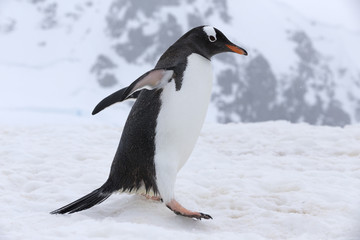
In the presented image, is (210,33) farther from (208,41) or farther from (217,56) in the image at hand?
(217,56)


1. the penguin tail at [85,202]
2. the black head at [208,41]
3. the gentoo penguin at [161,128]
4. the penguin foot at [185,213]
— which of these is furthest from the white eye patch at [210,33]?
the penguin tail at [85,202]

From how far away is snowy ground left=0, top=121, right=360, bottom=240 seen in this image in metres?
2.76

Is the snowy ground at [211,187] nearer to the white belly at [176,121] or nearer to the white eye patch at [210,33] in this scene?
the white belly at [176,121]

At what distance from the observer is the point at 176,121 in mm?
3094

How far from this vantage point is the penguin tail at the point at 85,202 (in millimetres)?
3027

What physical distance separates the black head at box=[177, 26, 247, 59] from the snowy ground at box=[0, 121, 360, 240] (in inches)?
48.2

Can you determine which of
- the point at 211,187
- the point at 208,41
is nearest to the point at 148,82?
the point at 208,41

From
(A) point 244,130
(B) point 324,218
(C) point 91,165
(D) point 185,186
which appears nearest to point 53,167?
(C) point 91,165

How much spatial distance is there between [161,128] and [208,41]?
32.2 inches

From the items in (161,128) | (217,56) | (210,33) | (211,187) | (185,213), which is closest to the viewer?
(185,213)

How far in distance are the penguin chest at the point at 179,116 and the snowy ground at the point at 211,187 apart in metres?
0.43

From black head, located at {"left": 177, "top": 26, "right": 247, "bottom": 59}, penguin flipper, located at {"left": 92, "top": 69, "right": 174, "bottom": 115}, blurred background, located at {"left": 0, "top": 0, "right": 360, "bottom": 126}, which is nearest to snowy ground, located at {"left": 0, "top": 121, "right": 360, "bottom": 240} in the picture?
penguin flipper, located at {"left": 92, "top": 69, "right": 174, "bottom": 115}

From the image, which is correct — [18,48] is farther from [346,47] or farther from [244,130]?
[244,130]

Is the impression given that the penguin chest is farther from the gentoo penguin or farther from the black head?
the black head
